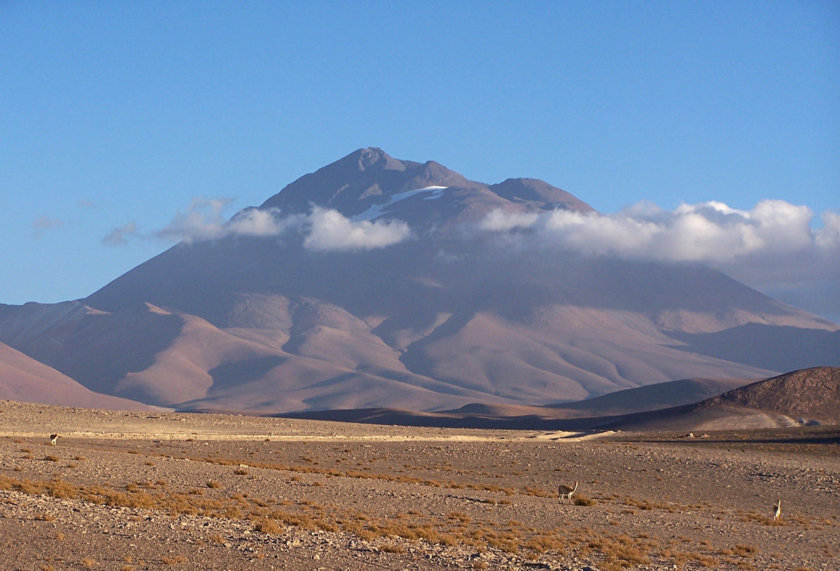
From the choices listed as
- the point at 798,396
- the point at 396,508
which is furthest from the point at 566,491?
the point at 798,396

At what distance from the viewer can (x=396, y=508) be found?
81.1 ft

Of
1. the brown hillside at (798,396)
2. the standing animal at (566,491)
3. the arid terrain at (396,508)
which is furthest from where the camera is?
the brown hillside at (798,396)

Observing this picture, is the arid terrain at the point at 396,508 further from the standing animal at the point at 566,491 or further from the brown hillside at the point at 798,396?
the brown hillside at the point at 798,396

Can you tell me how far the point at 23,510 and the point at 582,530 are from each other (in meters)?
11.7

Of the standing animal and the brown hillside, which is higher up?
the brown hillside

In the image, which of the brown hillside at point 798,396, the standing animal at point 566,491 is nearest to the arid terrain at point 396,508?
the standing animal at point 566,491

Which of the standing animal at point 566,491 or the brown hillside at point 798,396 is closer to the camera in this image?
the standing animal at point 566,491

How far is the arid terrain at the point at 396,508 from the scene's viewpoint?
1711cm

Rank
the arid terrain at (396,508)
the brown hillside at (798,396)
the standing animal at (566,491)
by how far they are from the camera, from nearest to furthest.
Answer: the arid terrain at (396,508) < the standing animal at (566,491) < the brown hillside at (798,396)

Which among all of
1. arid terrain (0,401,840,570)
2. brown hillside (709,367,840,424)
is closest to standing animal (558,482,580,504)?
arid terrain (0,401,840,570)

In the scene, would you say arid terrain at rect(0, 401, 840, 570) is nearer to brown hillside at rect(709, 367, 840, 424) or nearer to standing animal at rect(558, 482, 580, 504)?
standing animal at rect(558, 482, 580, 504)

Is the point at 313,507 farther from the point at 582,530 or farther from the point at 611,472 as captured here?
the point at 611,472

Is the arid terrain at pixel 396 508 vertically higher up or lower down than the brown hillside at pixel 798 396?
lower down

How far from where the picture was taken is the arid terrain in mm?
17109
